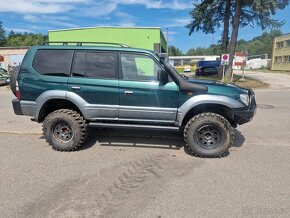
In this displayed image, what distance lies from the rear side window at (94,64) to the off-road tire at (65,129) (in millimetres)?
865

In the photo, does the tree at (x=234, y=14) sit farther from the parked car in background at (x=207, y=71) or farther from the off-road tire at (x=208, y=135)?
the off-road tire at (x=208, y=135)

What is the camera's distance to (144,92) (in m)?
5.09

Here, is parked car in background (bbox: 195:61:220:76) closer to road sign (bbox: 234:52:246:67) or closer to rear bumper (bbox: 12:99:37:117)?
road sign (bbox: 234:52:246:67)

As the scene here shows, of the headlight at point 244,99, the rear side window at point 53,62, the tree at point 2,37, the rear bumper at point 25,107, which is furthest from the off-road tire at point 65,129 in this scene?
the tree at point 2,37

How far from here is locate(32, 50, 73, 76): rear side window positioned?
5.36m

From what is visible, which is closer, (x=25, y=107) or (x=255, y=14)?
(x=25, y=107)

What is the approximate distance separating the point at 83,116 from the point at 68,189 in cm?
192

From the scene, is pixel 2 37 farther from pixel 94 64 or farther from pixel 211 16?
pixel 94 64

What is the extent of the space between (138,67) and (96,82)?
88cm

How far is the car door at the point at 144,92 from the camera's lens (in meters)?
5.08

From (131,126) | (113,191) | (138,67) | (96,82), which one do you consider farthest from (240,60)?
(113,191)

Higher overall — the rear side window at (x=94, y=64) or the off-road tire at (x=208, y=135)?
the rear side window at (x=94, y=64)

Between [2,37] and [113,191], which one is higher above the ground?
[2,37]

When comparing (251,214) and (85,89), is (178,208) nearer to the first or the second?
(251,214)
